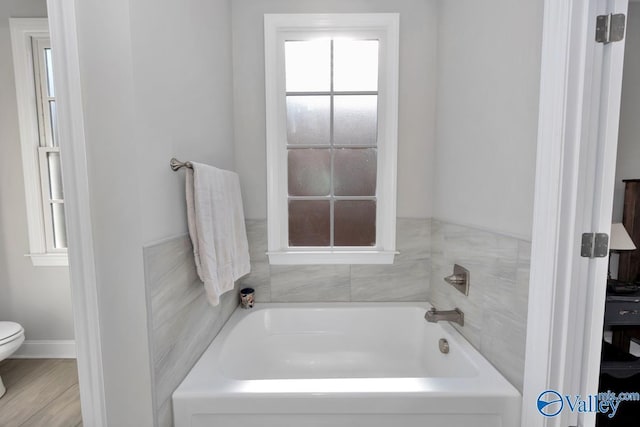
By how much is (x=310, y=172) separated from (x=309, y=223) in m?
0.35

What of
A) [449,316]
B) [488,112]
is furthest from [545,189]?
[449,316]

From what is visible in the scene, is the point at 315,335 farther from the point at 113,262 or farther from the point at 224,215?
the point at 113,262

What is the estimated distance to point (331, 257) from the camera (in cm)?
196

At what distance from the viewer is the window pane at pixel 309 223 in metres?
2.01

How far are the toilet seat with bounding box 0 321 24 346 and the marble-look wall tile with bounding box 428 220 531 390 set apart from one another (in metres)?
2.64

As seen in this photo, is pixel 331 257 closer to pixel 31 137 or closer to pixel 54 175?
pixel 54 175

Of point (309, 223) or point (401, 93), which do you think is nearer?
point (401, 93)

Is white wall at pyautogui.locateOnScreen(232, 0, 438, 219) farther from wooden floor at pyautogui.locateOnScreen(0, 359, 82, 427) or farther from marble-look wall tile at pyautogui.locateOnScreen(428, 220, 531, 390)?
wooden floor at pyautogui.locateOnScreen(0, 359, 82, 427)

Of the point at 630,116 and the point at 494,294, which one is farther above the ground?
the point at 630,116

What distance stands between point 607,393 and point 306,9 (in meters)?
2.78

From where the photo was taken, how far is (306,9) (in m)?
1.82

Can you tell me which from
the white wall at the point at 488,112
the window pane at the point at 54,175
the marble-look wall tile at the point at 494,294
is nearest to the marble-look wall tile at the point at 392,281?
the marble-look wall tile at the point at 494,294

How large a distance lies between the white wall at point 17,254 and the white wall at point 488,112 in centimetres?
273

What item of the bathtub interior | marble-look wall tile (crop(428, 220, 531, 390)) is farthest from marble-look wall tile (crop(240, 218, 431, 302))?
marble-look wall tile (crop(428, 220, 531, 390))
